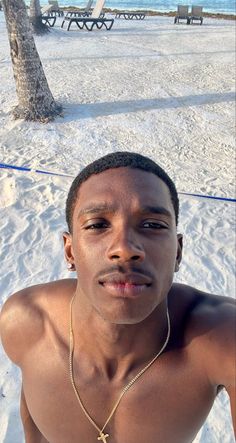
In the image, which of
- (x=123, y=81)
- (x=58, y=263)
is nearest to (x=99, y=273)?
(x=58, y=263)

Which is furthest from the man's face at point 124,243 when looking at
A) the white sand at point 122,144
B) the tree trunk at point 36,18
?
the tree trunk at point 36,18

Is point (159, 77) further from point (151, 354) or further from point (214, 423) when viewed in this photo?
A: point (151, 354)

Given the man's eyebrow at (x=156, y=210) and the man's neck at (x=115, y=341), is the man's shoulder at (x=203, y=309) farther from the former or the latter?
the man's eyebrow at (x=156, y=210)

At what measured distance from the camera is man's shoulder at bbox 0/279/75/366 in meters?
1.37

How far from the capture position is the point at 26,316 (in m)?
1.39

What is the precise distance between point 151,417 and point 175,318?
27 centimetres

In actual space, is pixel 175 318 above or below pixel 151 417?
above

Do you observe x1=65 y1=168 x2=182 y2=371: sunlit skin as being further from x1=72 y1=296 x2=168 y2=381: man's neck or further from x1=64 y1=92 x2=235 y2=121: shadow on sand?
x1=64 y1=92 x2=235 y2=121: shadow on sand

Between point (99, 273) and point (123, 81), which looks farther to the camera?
point (123, 81)

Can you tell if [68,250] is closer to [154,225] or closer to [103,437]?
[154,225]

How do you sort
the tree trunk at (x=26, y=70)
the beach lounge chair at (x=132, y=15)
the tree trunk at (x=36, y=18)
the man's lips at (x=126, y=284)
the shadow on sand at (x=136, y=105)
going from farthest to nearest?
the beach lounge chair at (x=132, y=15), the tree trunk at (x=36, y=18), the shadow on sand at (x=136, y=105), the tree trunk at (x=26, y=70), the man's lips at (x=126, y=284)

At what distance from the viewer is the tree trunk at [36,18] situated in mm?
12150

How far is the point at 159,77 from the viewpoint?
29.9ft

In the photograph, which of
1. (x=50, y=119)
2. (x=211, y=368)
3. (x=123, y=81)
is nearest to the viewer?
(x=211, y=368)
